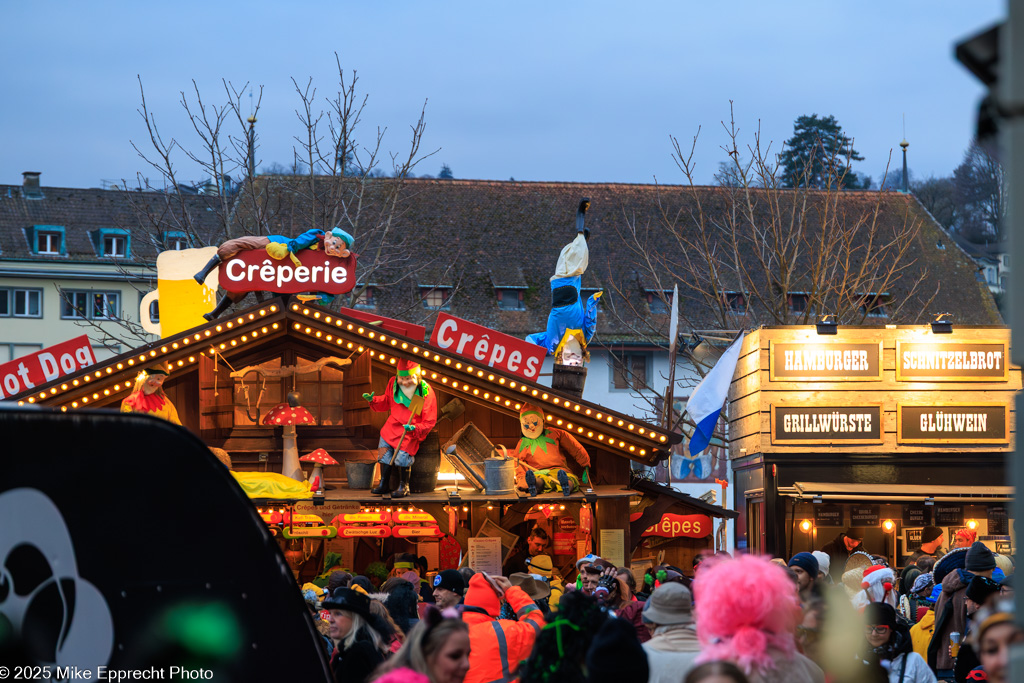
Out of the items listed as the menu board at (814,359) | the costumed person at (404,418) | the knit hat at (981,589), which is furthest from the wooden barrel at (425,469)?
the knit hat at (981,589)

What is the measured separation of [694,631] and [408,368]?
10.1 metres

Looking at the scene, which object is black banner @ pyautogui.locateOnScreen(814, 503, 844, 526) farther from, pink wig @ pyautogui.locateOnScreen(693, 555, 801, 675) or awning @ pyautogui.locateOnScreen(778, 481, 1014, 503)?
pink wig @ pyautogui.locateOnScreen(693, 555, 801, 675)

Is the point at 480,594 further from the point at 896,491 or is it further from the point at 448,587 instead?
Answer: the point at 896,491

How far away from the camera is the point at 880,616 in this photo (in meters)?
6.70

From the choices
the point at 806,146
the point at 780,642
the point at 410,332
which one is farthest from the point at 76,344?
the point at 806,146

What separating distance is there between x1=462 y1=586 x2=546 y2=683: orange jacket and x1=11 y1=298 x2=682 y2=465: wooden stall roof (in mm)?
8159

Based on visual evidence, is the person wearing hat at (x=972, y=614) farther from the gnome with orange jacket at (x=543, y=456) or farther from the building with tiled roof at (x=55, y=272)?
the building with tiled roof at (x=55, y=272)

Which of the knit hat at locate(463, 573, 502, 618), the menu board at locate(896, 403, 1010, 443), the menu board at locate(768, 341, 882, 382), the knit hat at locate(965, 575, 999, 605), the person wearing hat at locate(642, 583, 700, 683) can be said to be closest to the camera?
the person wearing hat at locate(642, 583, 700, 683)

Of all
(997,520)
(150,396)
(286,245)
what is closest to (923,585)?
(997,520)

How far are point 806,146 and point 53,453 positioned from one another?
56.5m

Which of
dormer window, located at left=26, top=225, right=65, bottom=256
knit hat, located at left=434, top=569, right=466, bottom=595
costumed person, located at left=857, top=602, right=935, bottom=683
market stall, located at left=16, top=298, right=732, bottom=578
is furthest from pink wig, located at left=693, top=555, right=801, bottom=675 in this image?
dormer window, located at left=26, top=225, right=65, bottom=256

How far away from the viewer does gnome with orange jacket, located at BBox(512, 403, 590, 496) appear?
15188 millimetres

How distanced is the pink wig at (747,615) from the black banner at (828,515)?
14.7 metres

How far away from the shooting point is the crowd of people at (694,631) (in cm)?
425
